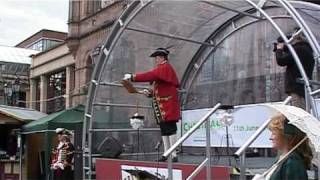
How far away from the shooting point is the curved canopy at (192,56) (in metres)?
9.62

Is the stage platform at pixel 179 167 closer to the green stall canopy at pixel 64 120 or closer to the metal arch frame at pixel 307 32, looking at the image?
the metal arch frame at pixel 307 32

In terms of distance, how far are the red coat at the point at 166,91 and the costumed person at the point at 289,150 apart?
4.26 m

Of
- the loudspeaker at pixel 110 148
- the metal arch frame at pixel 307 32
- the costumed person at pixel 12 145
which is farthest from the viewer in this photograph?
the costumed person at pixel 12 145

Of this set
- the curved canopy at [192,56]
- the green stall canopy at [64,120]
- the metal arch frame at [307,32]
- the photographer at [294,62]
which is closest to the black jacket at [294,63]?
the photographer at [294,62]

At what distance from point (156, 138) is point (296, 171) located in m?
7.41

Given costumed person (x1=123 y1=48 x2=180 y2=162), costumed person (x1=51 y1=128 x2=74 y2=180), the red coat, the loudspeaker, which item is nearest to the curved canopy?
the loudspeaker

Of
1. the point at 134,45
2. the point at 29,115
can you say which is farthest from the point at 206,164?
the point at 29,115

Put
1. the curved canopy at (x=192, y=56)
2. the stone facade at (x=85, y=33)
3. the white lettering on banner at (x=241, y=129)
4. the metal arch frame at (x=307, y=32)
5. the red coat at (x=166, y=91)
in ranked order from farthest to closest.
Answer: the stone facade at (x=85, y=33) < the curved canopy at (x=192, y=56) < the white lettering on banner at (x=241, y=129) < the red coat at (x=166, y=91) < the metal arch frame at (x=307, y=32)

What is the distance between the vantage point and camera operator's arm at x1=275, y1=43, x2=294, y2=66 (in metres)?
6.48

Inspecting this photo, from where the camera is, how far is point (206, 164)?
614 centimetres

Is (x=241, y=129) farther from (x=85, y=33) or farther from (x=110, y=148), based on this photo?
(x=85, y=33)

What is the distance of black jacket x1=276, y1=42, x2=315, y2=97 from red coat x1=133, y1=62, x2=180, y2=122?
6.17 feet

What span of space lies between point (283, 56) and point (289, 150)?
3064 millimetres

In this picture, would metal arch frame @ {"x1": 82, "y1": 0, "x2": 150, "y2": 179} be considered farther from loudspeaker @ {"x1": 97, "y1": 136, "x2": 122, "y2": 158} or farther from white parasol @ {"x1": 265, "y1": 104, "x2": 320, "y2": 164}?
white parasol @ {"x1": 265, "y1": 104, "x2": 320, "y2": 164}
